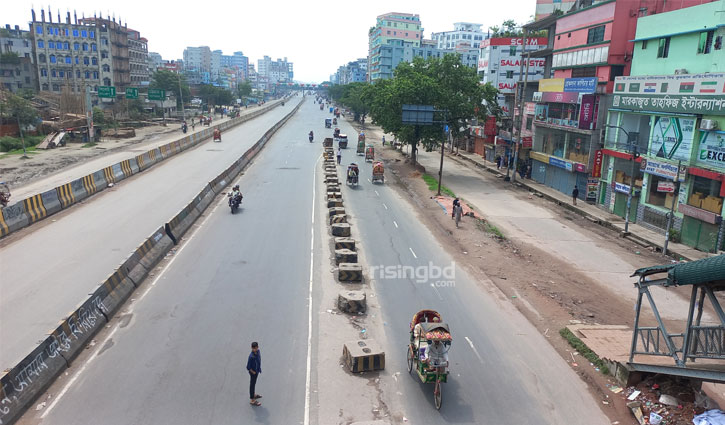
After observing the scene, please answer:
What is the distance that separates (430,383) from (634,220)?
85.9ft

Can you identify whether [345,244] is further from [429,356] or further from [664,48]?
[664,48]

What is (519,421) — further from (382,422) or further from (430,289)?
(430,289)

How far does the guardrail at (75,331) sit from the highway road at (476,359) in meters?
8.38

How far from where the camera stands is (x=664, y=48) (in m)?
30.8

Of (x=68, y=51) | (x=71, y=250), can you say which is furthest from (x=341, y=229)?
(x=68, y=51)

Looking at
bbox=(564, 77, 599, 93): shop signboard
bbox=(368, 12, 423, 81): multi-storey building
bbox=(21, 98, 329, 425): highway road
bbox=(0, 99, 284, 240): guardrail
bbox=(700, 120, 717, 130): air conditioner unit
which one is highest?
bbox=(368, 12, 423, 81): multi-storey building

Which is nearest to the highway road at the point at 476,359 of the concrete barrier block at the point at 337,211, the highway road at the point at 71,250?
the concrete barrier block at the point at 337,211

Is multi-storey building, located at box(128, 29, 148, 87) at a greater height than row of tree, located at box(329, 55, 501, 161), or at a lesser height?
greater

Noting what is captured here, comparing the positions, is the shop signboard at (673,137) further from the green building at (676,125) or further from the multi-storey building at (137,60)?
the multi-storey building at (137,60)

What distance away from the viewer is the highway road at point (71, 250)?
15508 millimetres

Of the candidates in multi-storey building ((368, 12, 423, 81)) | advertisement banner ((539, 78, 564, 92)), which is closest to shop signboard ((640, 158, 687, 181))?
advertisement banner ((539, 78, 564, 92))

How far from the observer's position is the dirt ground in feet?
47.4

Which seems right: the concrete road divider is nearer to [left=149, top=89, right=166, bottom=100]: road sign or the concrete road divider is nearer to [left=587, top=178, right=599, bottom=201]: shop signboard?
[left=587, top=178, right=599, bottom=201]: shop signboard

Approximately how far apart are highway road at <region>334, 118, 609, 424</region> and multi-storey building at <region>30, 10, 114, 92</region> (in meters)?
101
